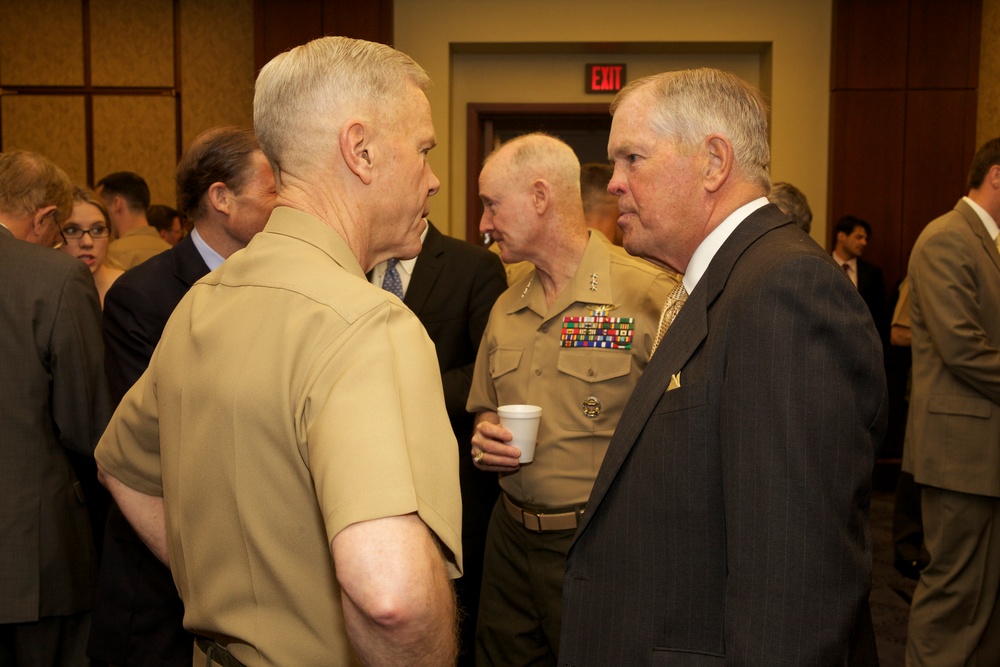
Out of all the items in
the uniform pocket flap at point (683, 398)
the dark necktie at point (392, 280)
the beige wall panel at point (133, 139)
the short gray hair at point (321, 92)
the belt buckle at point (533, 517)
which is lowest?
the belt buckle at point (533, 517)

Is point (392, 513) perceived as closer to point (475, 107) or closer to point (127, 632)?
point (127, 632)

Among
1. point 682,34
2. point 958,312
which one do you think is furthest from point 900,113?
point 958,312

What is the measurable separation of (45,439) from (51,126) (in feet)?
17.3

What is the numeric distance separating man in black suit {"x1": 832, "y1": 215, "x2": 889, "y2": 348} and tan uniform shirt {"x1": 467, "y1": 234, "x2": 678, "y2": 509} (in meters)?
4.30

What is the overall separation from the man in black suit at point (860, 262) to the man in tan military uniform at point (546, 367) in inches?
167

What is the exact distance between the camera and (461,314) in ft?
9.90

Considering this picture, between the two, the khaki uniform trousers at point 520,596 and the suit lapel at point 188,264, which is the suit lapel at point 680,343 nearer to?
the khaki uniform trousers at point 520,596

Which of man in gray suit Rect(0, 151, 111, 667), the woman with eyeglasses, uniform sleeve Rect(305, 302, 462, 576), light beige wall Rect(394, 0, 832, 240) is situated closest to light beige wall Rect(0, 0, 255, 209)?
light beige wall Rect(394, 0, 832, 240)

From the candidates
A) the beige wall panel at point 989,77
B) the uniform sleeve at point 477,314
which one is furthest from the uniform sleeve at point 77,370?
the beige wall panel at point 989,77

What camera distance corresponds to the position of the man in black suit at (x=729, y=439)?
121cm

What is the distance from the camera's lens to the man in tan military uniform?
95.0 inches

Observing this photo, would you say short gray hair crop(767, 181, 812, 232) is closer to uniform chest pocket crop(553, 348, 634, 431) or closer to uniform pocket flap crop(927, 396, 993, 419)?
uniform pocket flap crop(927, 396, 993, 419)

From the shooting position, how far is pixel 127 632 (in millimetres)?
2252

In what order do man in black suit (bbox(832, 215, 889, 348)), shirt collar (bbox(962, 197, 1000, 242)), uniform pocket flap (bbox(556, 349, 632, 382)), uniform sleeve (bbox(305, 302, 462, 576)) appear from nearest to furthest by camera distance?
A: uniform sleeve (bbox(305, 302, 462, 576)), uniform pocket flap (bbox(556, 349, 632, 382)), shirt collar (bbox(962, 197, 1000, 242)), man in black suit (bbox(832, 215, 889, 348))
